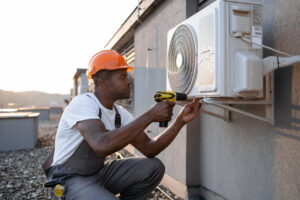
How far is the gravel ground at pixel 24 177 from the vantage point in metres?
3.49

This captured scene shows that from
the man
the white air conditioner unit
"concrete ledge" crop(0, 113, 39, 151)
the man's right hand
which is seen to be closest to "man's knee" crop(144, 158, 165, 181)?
the man

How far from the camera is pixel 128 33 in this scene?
6281mm

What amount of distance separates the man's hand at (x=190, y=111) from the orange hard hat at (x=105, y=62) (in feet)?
2.19

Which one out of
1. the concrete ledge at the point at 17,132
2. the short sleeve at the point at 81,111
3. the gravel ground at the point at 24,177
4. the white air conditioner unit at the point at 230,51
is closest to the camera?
the white air conditioner unit at the point at 230,51

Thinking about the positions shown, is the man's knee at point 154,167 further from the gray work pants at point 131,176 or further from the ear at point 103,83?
the ear at point 103,83

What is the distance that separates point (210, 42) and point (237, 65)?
260mm

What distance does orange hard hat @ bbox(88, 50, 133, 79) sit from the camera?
6.98ft

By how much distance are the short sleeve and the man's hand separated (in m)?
0.73

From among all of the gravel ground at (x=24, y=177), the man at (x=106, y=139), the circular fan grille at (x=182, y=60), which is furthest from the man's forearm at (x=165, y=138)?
the gravel ground at (x=24, y=177)

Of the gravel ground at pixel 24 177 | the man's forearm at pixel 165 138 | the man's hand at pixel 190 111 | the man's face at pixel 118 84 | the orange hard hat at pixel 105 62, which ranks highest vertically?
the orange hard hat at pixel 105 62

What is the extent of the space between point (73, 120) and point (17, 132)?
603 cm

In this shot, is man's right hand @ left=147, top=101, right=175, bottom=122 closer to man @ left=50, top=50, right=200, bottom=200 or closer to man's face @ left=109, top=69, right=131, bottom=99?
man @ left=50, top=50, right=200, bottom=200

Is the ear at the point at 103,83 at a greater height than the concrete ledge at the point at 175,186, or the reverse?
the ear at the point at 103,83

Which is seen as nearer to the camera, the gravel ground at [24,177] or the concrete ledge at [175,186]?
the concrete ledge at [175,186]
